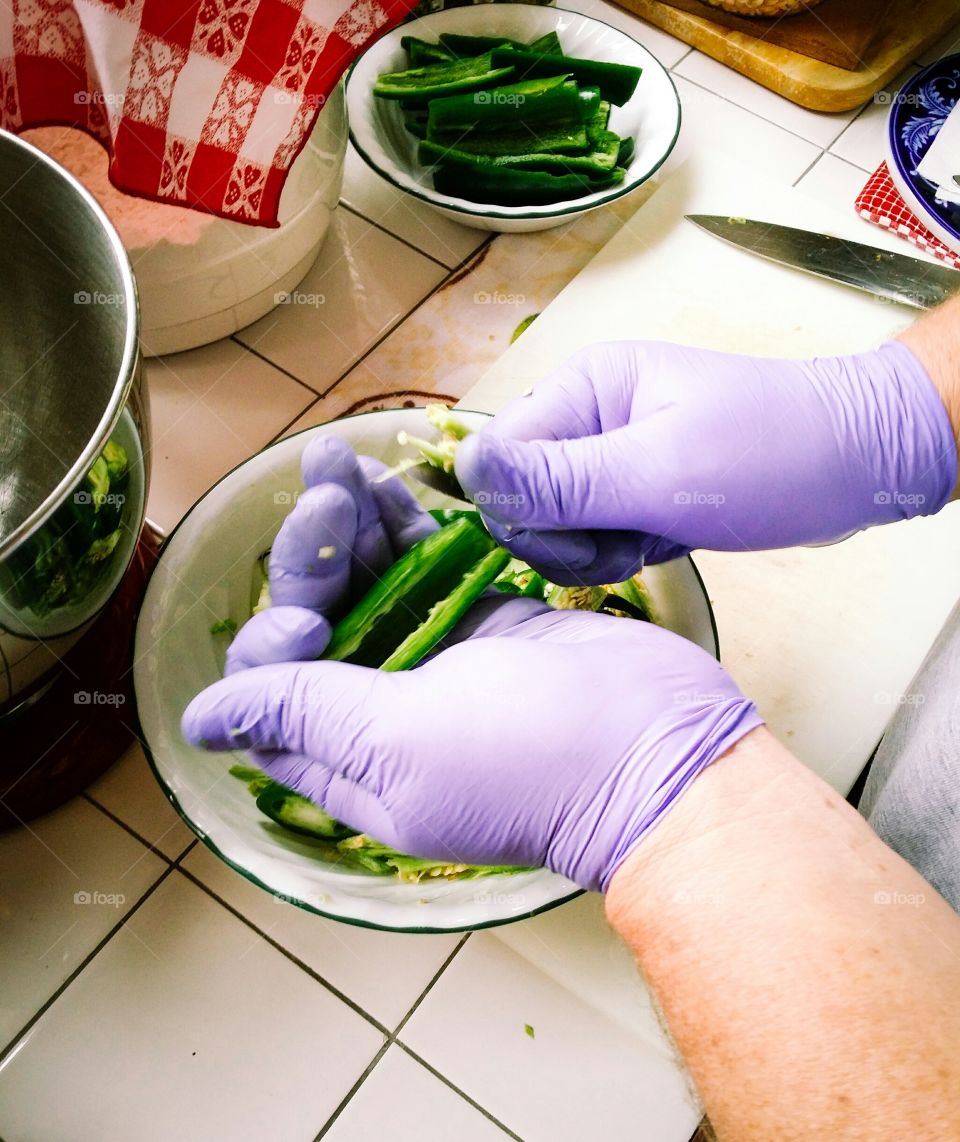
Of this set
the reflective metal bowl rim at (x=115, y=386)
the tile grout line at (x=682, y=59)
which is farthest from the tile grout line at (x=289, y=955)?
the tile grout line at (x=682, y=59)

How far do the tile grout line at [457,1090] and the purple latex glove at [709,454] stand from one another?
39 centimetres

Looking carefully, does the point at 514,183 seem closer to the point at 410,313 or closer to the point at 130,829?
the point at 410,313

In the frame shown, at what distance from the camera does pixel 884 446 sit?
2.14ft

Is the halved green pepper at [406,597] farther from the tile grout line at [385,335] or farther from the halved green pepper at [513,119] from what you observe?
the halved green pepper at [513,119]

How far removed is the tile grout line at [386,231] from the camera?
1.07m

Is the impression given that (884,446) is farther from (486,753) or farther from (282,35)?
(282,35)

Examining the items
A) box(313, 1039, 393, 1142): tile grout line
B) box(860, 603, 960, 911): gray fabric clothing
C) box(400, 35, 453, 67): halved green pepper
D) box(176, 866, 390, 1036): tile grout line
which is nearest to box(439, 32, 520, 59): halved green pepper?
box(400, 35, 453, 67): halved green pepper

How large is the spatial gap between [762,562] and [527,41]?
72 cm

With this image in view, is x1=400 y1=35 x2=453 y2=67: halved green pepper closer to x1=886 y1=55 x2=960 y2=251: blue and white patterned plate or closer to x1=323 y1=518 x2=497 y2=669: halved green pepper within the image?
x1=886 y1=55 x2=960 y2=251: blue and white patterned plate

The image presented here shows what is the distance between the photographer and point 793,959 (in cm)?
46

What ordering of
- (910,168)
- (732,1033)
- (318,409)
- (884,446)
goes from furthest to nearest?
(910,168) → (318,409) → (884,446) → (732,1033)

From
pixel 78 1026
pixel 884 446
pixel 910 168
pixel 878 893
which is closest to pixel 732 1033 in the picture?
pixel 878 893

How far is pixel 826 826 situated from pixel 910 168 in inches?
35.6

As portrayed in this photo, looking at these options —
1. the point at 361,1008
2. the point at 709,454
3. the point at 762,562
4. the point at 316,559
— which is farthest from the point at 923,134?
the point at 361,1008
